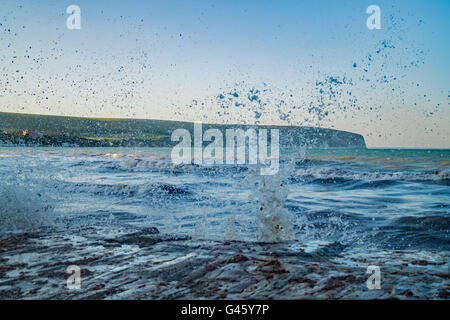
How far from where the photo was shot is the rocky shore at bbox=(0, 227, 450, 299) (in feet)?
8.11

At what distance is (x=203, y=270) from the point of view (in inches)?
116

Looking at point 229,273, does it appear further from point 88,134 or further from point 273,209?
point 88,134

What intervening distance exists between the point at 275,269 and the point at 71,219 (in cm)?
383

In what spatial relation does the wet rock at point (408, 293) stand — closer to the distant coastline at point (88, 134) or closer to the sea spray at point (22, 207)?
the sea spray at point (22, 207)

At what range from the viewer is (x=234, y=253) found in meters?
3.48

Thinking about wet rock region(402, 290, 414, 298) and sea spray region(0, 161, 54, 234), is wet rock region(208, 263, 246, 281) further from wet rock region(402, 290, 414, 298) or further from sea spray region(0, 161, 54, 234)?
sea spray region(0, 161, 54, 234)

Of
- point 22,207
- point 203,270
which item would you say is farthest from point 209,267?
point 22,207

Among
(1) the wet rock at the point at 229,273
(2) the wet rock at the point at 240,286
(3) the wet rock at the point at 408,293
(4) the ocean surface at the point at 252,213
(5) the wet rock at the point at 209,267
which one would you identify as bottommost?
(4) the ocean surface at the point at 252,213

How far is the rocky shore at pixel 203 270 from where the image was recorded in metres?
2.47

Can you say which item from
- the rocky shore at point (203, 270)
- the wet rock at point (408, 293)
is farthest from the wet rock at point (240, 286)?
the wet rock at point (408, 293)

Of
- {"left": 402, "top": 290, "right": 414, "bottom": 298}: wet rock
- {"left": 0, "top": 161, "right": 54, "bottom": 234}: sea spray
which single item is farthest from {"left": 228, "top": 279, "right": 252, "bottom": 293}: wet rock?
{"left": 0, "top": 161, "right": 54, "bottom": 234}: sea spray

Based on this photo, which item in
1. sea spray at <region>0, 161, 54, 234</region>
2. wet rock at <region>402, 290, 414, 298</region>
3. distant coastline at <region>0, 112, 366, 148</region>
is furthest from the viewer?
distant coastline at <region>0, 112, 366, 148</region>
